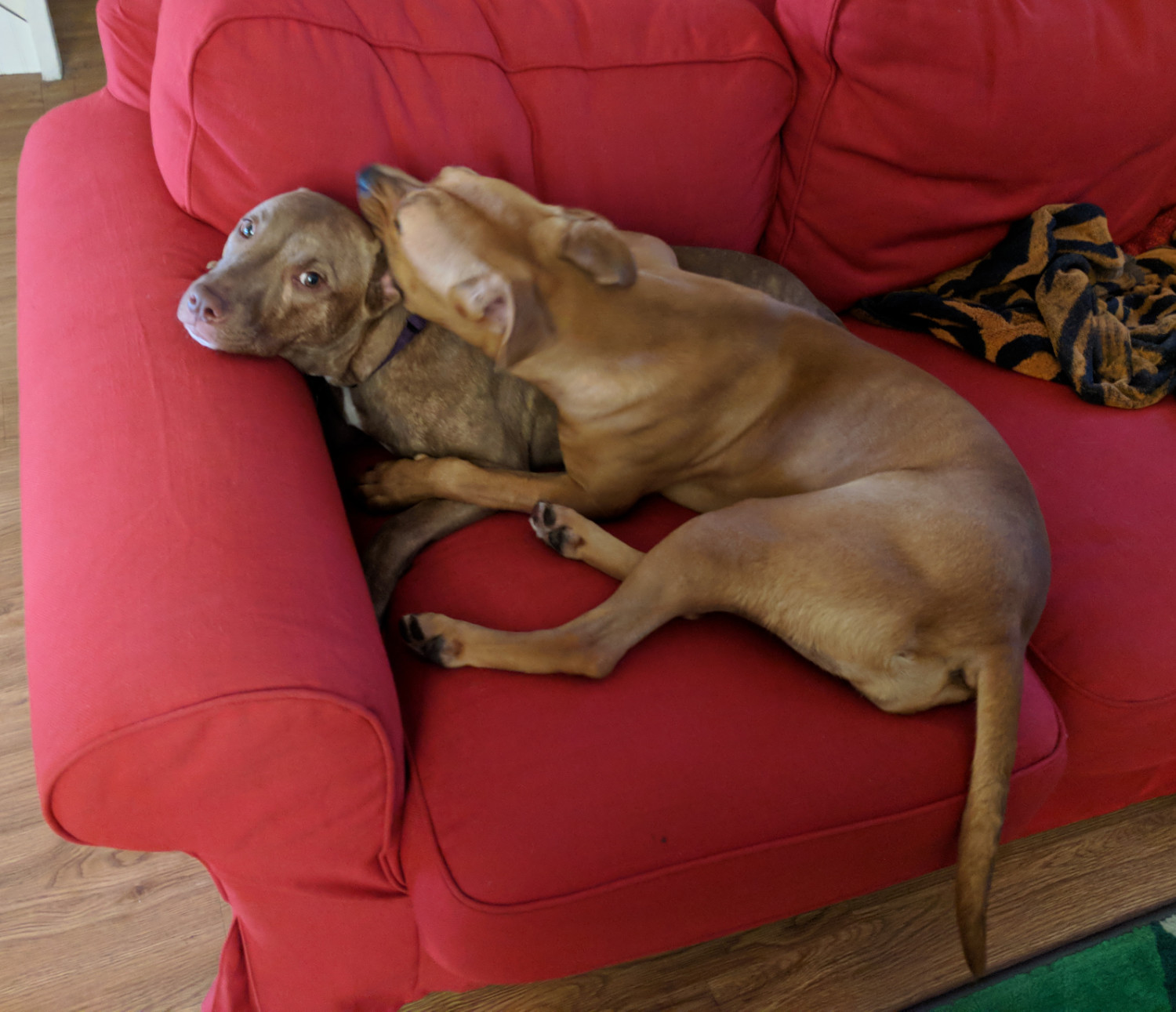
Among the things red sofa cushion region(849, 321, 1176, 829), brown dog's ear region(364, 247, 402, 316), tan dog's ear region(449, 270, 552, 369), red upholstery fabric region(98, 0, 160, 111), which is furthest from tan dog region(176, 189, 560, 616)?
red sofa cushion region(849, 321, 1176, 829)

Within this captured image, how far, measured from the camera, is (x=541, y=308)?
164cm

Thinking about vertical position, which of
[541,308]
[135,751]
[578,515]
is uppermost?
[541,308]

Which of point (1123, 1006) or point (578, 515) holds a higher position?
point (578, 515)

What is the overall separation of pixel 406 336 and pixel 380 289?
13cm

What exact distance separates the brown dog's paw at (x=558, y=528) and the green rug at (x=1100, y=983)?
1285 millimetres

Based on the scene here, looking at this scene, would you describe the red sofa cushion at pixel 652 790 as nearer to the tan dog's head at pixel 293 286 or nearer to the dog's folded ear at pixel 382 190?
the tan dog's head at pixel 293 286

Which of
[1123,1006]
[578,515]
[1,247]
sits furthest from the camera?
[1,247]

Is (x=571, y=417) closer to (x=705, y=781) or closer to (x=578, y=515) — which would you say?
(x=578, y=515)

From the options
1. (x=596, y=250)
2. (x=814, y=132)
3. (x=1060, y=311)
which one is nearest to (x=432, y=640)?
(x=596, y=250)

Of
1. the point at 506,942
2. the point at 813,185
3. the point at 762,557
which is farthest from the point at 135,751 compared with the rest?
the point at 813,185

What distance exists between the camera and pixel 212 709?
3.68 ft

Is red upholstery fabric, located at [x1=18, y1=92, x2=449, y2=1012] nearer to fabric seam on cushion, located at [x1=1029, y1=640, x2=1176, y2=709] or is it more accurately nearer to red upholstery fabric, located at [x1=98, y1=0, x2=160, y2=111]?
red upholstery fabric, located at [x1=98, y1=0, x2=160, y2=111]

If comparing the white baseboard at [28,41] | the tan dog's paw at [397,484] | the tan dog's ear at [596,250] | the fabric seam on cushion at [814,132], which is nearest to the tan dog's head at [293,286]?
the tan dog's paw at [397,484]

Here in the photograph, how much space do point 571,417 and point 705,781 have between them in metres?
0.78
